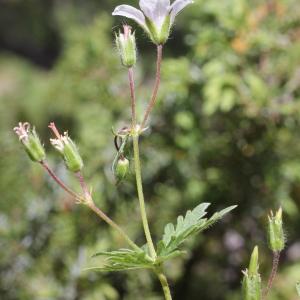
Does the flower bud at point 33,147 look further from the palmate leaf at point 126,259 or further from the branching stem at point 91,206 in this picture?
the palmate leaf at point 126,259

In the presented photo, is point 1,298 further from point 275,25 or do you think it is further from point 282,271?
point 275,25

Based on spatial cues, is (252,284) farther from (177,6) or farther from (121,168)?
(177,6)

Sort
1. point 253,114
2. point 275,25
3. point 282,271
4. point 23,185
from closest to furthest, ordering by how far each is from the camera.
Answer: point 253,114
point 275,25
point 282,271
point 23,185

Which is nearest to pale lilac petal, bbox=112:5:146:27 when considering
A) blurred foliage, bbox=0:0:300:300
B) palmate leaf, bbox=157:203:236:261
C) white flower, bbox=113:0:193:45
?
white flower, bbox=113:0:193:45

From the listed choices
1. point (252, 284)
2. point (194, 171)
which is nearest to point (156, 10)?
point (252, 284)

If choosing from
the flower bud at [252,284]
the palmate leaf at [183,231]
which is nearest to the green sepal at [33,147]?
the palmate leaf at [183,231]

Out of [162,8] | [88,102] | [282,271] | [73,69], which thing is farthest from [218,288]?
[162,8]
